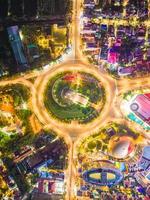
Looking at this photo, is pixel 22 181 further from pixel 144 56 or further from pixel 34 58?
pixel 144 56

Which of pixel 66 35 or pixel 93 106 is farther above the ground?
pixel 66 35

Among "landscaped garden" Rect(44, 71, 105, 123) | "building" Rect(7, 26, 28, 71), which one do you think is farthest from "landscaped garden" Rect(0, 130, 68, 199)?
"building" Rect(7, 26, 28, 71)

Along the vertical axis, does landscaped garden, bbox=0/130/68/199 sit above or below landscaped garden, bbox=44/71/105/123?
below

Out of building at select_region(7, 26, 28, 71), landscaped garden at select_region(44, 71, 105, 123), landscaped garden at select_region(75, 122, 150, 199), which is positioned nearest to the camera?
landscaped garden at select_region(75, 122, 150, 199)

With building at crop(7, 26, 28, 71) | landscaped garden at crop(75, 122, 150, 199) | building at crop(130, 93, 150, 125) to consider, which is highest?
building at crop(7, 26, 28, 71)

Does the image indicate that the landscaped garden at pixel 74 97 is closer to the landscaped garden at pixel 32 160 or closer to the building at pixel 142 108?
the landscaped garden at pixel 32 160

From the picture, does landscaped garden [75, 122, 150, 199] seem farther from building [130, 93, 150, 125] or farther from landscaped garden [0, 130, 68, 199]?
landscaped garden [0, 130, 68, 199]

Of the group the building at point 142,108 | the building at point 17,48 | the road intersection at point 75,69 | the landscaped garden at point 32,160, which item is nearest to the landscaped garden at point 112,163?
the road intersection at point 75,69

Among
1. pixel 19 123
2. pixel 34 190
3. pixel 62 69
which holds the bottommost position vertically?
pixel 34 190

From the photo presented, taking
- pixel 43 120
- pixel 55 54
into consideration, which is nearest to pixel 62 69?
pixel 55 54
